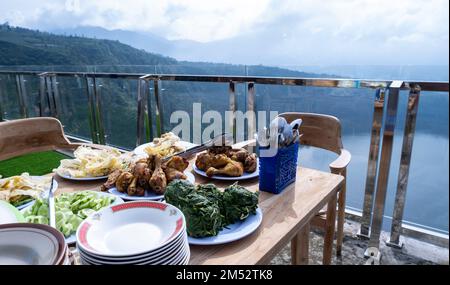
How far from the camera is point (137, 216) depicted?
0.75 meters

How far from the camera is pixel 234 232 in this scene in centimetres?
75

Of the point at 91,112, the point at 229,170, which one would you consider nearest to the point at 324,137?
the point at 229,170

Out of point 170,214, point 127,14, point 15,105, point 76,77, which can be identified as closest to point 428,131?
point 170,214

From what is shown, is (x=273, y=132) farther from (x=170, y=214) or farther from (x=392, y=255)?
(x=392, y=255)

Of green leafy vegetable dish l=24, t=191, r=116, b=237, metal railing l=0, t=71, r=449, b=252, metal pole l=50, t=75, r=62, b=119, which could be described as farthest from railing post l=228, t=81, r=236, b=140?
metal pole l=50, t=75, r=62, b=119

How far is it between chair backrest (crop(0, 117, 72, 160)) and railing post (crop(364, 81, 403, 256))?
2118 mm

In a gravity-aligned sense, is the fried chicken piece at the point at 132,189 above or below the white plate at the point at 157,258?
below

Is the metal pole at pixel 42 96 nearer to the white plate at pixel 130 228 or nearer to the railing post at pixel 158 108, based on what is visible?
the railing post at pixel 158 108

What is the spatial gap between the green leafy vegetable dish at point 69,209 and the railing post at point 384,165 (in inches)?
70.7

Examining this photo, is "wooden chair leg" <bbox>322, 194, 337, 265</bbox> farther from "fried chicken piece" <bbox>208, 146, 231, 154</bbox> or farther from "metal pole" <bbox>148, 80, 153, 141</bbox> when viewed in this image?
"metal pole" <bbox>148, 80, 153, 141</bbox>

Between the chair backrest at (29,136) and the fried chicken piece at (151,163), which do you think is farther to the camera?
the chair backrest at (29,136)

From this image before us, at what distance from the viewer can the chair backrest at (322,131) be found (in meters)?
1.79

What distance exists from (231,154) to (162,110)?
2418mm

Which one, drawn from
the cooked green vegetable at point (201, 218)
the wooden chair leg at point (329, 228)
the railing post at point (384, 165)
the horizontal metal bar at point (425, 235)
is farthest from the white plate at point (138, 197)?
the horizontal metal bar at point (425, 235)
